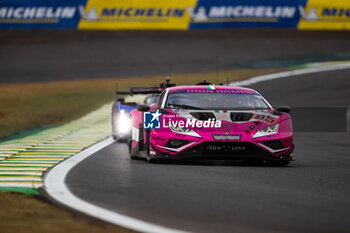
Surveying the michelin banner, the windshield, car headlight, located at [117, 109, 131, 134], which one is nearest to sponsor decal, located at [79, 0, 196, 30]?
the michelin banner

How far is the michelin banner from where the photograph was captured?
136 feet

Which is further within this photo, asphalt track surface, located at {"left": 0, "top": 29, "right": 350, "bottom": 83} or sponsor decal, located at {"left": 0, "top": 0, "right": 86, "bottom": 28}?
asphalt track surface, located at {"left": 0, "top": 29, "right": 350, "bottom": 83}

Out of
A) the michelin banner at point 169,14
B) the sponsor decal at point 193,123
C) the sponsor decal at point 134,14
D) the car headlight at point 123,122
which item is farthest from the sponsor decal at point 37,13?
the sponsor decal at point 193,123

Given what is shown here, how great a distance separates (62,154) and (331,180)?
5.14 meters

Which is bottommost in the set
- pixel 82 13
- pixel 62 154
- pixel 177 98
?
pixel 62 154

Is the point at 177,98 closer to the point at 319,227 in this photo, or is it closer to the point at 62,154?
the point at 62,154

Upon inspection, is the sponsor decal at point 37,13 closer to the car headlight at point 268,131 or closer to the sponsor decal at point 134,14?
the sponsor decal at point 134,14

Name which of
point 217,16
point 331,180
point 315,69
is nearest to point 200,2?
point 217,16

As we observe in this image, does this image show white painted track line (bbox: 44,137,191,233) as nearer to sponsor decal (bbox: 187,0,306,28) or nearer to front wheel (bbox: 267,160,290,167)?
front wheel (bbox: 267,160,290,167)

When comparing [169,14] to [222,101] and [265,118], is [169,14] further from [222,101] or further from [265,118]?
[265,118]

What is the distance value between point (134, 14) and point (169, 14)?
5.77 ft

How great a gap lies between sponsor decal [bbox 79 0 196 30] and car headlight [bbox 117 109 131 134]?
25.0 meters

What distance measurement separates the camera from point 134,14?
42.2 m

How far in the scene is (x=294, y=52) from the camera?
43.7 m
